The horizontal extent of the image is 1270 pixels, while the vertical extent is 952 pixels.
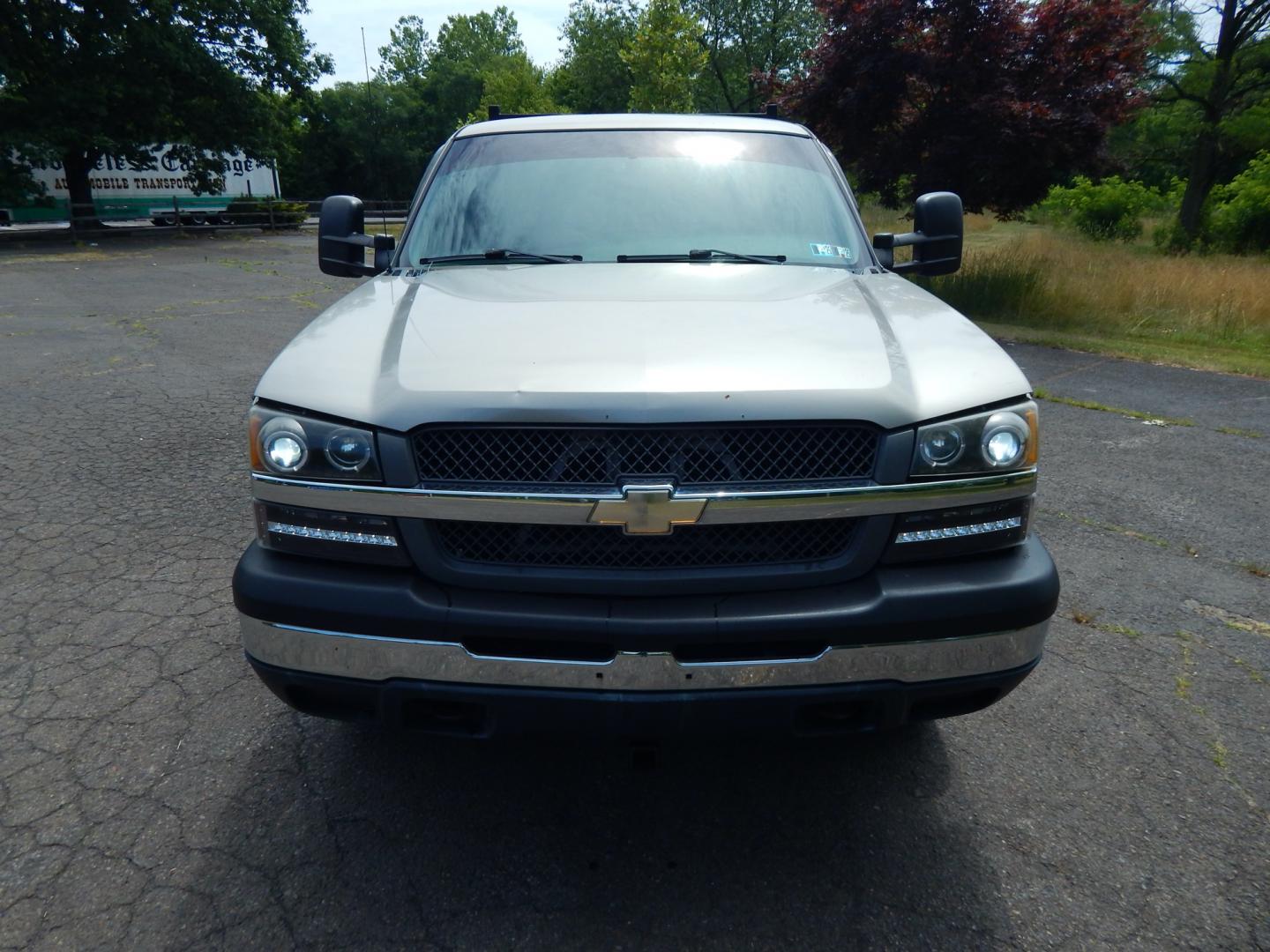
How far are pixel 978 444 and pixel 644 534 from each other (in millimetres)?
835


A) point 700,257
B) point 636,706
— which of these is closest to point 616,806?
point 636,706

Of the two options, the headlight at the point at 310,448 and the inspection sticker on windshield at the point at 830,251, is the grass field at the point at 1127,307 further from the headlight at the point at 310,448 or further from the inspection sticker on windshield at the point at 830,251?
the headlight at the point at 310,448

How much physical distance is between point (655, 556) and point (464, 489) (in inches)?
18.4

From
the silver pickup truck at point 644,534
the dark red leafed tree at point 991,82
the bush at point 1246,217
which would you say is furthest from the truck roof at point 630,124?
the bush at point 1246,217

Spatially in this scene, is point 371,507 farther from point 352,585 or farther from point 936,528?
point 936,528

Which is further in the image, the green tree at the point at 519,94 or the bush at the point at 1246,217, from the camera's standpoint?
the green tree at the point at 519,94

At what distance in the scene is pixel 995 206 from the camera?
13.2 m

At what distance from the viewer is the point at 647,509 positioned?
7.02 feet

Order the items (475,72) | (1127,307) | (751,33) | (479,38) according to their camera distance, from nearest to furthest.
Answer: (1127,307) → (751,33) → (475,72) → (479,38)

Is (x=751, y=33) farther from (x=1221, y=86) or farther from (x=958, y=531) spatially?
(x=958, y=531)

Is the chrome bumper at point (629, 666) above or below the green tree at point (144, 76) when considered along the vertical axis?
below

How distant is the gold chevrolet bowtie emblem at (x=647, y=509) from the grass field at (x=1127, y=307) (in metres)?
8.81

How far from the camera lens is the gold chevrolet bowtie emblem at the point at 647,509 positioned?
2135mm

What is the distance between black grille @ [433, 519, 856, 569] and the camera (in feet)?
7.31
